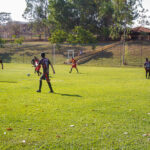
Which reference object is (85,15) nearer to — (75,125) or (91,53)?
(91,53)

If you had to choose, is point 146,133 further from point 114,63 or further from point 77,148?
point 114,63

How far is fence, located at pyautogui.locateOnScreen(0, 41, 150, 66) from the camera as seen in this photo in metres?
43.6

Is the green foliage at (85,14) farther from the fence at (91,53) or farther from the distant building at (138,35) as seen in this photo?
the fence at (91,53)

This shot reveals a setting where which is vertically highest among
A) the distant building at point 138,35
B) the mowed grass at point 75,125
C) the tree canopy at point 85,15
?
the tree canopy at point 85,15

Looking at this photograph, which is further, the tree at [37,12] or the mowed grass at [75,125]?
the tree at [37,12]

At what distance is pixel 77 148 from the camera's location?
4.46m

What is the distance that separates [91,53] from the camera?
160 feet

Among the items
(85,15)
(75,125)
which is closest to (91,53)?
(85,15)

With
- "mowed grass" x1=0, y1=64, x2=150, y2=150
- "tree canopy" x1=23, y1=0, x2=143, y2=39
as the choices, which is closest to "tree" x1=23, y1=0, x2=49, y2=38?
"tree canopy" x1=23, y1=0, x2=143, y2=39

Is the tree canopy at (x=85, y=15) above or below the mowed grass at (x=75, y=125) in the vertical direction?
above

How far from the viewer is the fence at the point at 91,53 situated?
4362 centimetres

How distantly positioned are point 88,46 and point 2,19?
6425 cm

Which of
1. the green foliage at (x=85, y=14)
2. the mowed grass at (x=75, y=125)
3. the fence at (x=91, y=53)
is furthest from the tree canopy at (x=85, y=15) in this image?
the mowed grass at (x=75, y=125)

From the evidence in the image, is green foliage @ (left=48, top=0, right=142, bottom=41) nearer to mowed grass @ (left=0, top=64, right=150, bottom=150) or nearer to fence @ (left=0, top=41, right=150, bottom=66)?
fence @ (left=0, top=41, right=150, bottom=66)
